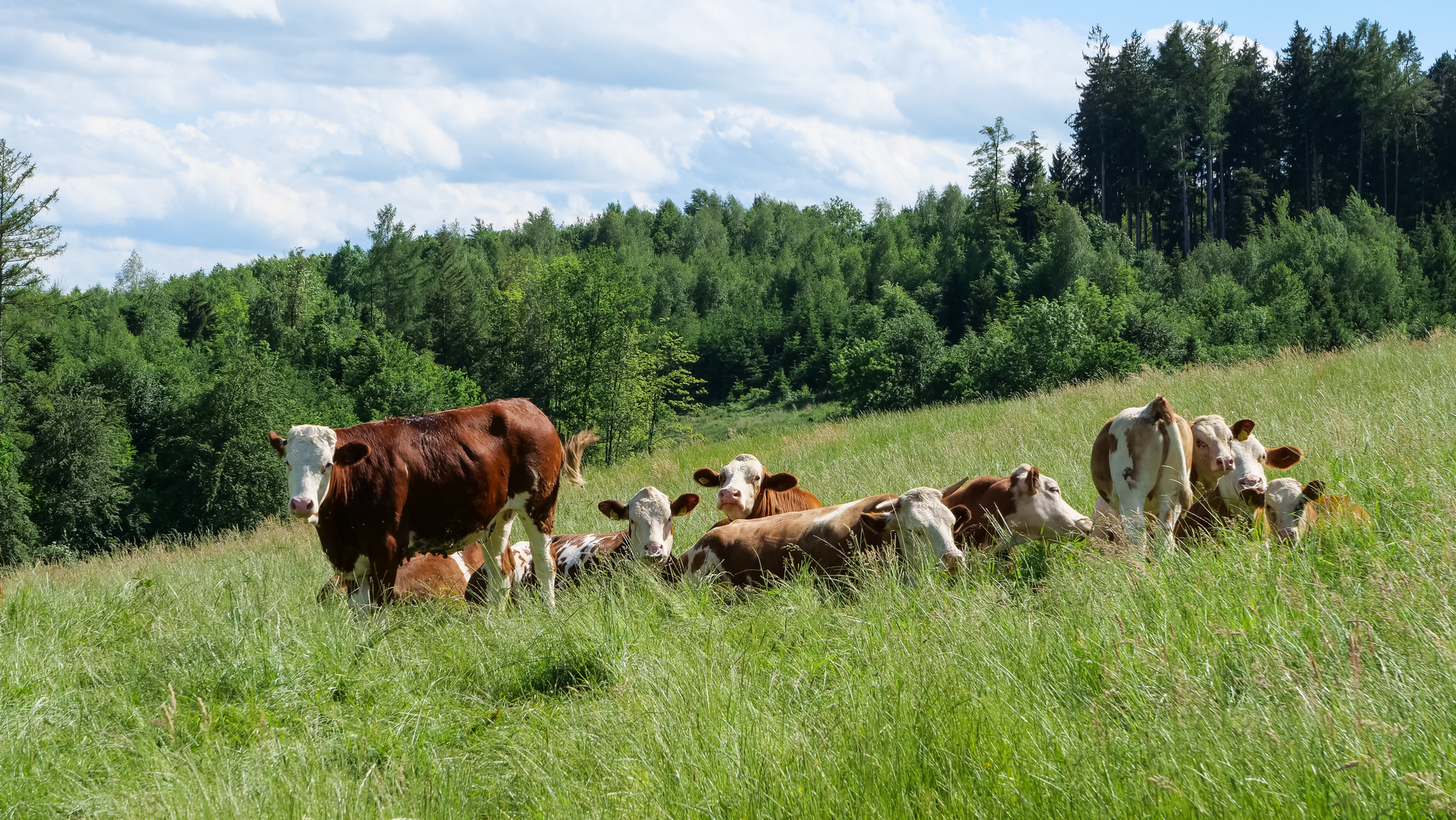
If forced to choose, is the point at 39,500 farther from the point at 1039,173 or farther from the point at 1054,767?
the point at 1039,173

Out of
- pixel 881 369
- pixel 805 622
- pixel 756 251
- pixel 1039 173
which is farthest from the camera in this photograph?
pixel 756 251

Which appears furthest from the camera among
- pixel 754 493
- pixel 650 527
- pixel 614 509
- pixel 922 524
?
pixel 754 493

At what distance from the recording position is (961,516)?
22.3 ft

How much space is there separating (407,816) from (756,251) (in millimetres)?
133197

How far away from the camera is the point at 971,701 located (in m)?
3.48

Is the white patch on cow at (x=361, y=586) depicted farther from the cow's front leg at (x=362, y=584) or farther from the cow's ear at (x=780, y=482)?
the cow's ear at (x=780, y=482)

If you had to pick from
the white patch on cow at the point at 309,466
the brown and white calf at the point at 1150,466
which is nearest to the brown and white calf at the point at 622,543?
the white patch on cow at the point at 309,466

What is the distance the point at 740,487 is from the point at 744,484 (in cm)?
7

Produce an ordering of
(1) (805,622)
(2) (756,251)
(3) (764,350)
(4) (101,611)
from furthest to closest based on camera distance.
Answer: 1. (2) (756,251)
2. (3) (764,350)
3. (4) (101,611)
4. (1) (805,622)

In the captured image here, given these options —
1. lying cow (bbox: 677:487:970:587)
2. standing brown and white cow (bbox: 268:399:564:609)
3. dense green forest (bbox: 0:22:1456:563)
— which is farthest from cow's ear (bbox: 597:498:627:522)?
dense green forest (bbox: 0:22:1456:563)

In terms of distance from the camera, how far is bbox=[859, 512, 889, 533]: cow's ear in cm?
644

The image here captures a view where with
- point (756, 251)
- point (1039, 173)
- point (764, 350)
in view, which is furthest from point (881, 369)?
point (756, 251)

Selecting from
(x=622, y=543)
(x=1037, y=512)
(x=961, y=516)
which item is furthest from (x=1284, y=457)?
(x=622, y=543)

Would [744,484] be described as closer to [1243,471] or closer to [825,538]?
[825,538]
